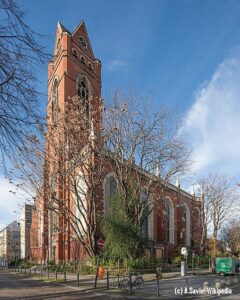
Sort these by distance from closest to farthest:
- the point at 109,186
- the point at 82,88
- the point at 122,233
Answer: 1. the point at 122,233
2. the point at 109,186
3. the point at 82,88

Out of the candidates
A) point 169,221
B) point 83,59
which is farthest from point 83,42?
point 169,221

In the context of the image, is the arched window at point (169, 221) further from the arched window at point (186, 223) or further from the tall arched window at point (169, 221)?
the arched window at point (186, 223)

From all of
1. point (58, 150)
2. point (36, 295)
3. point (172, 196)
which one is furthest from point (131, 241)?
point (172, 196)

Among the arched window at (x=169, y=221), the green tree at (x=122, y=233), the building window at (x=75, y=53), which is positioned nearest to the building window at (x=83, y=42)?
the building window at (x=75, y=53)

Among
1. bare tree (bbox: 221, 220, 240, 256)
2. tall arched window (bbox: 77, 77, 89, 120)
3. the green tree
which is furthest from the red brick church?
bare tree (bbox: 221, 220, 240, 256)

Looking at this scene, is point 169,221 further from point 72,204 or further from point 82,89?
point 82,89

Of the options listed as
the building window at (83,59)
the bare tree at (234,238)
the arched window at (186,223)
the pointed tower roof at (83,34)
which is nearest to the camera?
the building window at (83,59)

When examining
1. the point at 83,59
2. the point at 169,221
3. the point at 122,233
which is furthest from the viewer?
the point at 169,221

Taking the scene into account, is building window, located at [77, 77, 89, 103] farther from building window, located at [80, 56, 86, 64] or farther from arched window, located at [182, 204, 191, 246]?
arched window, located at [182, 204, 191, 246]

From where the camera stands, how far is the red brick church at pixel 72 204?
1683 inches

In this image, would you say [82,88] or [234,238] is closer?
[82,88]

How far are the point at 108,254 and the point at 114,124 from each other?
38.1 feet

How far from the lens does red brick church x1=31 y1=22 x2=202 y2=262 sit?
42.8m

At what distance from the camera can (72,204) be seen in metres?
45.4
